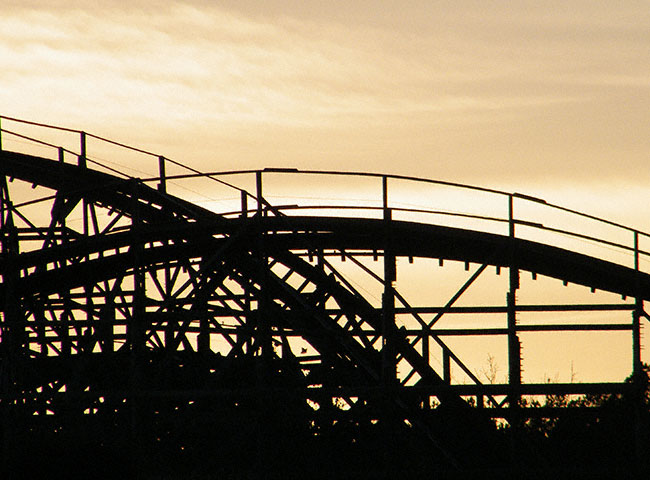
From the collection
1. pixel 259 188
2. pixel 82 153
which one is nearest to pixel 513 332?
pixel 259 188

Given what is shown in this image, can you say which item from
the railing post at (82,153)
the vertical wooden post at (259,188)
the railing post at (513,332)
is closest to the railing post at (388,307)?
the railing post at (513,332)

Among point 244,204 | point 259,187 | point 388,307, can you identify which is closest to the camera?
point 388,307

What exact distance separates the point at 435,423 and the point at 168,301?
5465 millimetres

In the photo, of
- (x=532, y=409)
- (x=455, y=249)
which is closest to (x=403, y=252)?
(x=455, y=249)

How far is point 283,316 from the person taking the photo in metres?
25.2

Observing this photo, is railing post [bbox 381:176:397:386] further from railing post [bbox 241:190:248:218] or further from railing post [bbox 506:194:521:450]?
railing post [bbox 241:190:248:218]

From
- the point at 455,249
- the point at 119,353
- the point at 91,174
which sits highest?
the point at 91,174

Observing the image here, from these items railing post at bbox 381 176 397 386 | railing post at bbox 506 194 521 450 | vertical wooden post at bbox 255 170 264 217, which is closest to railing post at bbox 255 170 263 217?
vertical wooden post at bbox 255 170 264 217

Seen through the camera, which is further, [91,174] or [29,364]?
[91,174]

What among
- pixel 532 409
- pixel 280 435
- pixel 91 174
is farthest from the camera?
pixel 91 174

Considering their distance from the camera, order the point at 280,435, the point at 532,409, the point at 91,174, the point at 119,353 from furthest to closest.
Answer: the point at 91,174
the point at 119,353
the point at 280,435
the point at 532,409

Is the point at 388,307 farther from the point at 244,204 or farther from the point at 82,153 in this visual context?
the point at 82,153

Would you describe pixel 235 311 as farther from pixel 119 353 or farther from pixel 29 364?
pixel 29 364

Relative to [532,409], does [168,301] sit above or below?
above
